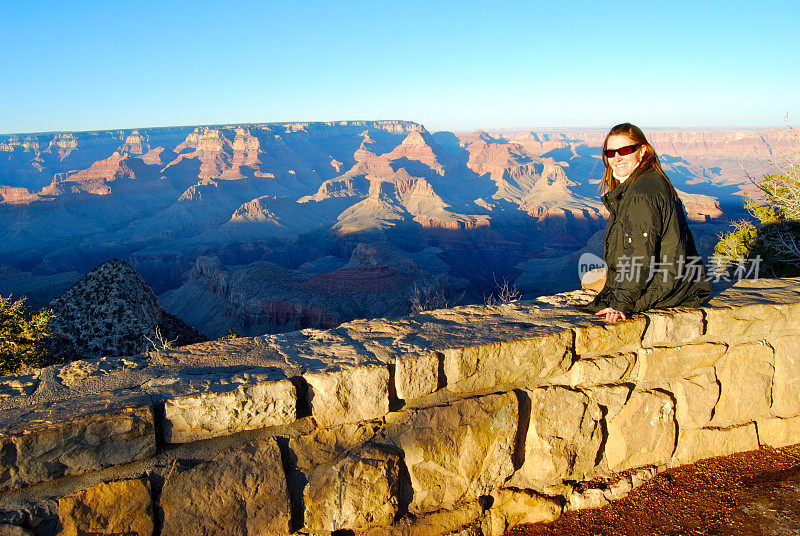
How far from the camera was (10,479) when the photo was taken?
60.1 inches

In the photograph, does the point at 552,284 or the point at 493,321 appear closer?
the point at 493,321

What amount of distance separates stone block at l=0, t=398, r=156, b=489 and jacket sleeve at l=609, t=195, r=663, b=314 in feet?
7.88

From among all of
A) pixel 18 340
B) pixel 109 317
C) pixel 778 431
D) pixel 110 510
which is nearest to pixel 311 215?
pixel 109 317

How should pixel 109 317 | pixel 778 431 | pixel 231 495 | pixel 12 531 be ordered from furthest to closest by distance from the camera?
pixel 109 317 → pixel 778 431 → pixel 231 495 → pixel 12 531

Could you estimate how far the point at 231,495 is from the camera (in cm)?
181

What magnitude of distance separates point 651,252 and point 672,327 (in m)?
0.43

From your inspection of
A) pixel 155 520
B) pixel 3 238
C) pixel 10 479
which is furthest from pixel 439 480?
pixel 3 238

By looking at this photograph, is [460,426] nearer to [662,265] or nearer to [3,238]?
[662,265]

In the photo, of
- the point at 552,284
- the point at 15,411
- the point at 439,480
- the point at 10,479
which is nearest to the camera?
the point at 10,479

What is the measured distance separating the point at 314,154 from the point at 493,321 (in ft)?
446

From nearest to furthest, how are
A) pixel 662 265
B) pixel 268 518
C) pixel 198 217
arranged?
pixel 268 518, pixel 662 265, pixel 198 217

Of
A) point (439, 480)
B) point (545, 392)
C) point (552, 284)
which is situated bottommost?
point (552, 284)

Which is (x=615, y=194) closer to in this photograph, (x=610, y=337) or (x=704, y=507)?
(x=610, y=337)

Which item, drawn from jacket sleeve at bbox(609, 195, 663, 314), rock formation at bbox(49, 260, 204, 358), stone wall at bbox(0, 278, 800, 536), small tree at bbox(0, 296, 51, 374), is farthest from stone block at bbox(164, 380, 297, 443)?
rock formation at bbox(49, 260, 204, 358)
